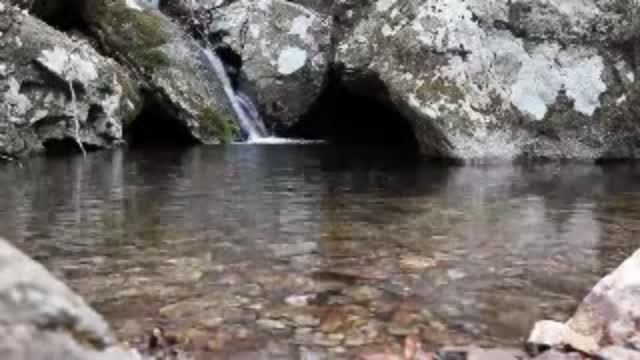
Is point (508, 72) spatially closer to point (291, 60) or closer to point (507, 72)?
point (507, 72)

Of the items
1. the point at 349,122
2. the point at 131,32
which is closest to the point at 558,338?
the point at 131,32

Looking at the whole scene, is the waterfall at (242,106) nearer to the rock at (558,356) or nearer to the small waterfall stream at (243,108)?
the small waterfall stream at (243,108)

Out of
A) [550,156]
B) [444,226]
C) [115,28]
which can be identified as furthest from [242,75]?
[444,226]

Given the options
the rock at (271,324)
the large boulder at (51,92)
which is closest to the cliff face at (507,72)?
the large boulder at (51,92)

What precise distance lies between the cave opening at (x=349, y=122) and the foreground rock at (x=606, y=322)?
15.6 meters

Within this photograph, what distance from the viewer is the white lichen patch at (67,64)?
15852mm

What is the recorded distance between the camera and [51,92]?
1600 centimetres

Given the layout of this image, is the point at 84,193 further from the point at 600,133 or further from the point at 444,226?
the point at 600,133

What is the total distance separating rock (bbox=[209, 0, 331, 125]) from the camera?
20891 millimetres

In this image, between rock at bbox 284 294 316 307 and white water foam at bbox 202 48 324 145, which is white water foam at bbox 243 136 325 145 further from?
rock at bbox 284 294 316 307

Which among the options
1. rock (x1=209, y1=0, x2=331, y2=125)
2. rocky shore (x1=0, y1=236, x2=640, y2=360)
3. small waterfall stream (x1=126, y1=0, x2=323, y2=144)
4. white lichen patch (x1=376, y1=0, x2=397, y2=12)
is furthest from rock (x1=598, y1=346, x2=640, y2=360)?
rock (x1=209, y1=0, x2=331, y2=125)

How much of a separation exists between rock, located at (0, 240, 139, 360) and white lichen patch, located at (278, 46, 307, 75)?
18.4m

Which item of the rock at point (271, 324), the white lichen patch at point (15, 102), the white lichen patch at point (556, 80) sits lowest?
the rock at point (271, 324)

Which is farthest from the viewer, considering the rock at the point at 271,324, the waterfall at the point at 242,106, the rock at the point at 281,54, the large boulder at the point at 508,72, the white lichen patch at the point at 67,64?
the rock at the point at 281,54
